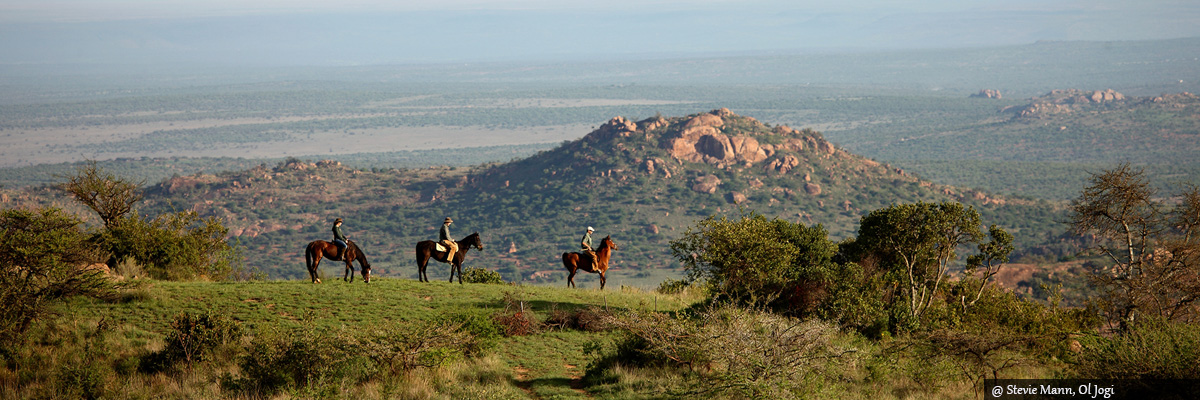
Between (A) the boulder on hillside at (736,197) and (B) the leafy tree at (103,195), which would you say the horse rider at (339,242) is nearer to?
(B) the leafy tree at (103,195)

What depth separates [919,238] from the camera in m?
25.1

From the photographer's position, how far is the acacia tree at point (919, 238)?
80.2ft

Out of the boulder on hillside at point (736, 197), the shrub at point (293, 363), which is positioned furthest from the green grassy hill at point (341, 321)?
the boulder on hillside at point (736, 197)

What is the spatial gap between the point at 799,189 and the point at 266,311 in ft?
396

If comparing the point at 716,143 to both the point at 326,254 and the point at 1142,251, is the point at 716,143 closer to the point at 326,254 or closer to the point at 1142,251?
the point at 1142,251

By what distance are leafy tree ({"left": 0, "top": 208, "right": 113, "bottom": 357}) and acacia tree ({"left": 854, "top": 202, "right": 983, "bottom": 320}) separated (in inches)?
872

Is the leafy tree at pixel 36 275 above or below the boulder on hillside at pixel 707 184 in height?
above

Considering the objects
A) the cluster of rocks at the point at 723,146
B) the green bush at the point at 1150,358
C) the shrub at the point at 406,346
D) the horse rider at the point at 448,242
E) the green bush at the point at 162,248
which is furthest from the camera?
the cluster of rocks at the point at 723,146

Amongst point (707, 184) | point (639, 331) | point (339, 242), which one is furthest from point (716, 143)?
point (639, 331)

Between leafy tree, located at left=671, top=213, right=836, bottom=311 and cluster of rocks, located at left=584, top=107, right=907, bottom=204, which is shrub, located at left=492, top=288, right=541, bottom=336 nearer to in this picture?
leafy tree, located at left=671, top=213, right=836, bottom=311

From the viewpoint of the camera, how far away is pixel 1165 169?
174000 mm

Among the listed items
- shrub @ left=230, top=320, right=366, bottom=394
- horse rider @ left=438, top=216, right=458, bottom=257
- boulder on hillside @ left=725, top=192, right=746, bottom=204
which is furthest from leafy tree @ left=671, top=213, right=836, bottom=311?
boulder on hillside @ left=725, top=192, right=746, bottom=204

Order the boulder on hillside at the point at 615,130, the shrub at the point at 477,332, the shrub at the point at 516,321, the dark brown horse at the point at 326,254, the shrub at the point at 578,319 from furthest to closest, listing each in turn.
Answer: the boulder on hillside at the point at 615,130 → the dark brown horse at the point at 326,254 → the shrub at the point at 578,319 → the shrub at the point at 516,321 → the shrub at the point at 477,332

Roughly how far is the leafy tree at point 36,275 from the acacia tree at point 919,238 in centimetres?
2216
